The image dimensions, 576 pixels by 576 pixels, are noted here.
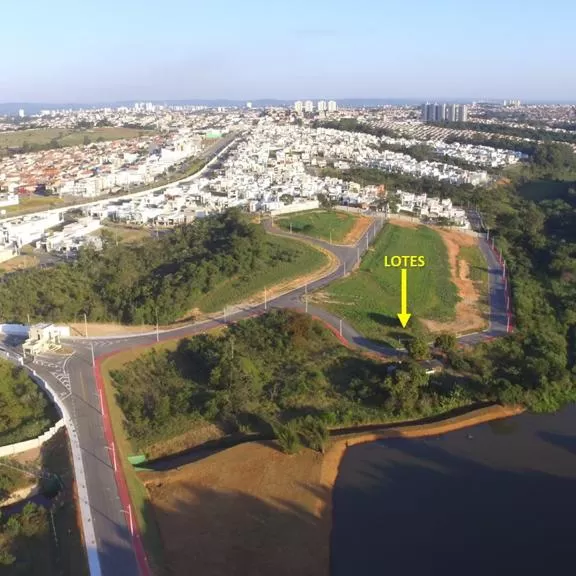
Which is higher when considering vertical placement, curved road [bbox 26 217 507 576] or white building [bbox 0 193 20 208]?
white building [bbox 0 193 20 208]

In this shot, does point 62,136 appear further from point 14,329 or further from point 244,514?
point 244,514

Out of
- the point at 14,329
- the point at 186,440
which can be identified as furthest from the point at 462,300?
the point at 14,329

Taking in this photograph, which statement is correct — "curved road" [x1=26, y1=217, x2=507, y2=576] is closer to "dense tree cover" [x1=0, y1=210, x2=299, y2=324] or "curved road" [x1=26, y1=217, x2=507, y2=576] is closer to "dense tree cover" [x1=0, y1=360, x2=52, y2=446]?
"dense tree cover" [x1=0, y1=360, x2=52, y2=446]

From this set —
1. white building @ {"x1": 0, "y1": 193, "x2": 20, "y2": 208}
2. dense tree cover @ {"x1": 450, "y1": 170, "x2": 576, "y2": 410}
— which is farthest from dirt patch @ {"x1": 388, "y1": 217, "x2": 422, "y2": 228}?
white building @ {"x1": 0, "y1": 193, "x2": 20, "y2": 208}

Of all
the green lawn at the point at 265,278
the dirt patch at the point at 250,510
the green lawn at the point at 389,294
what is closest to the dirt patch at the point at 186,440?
the dirt patch at the point at 250,510

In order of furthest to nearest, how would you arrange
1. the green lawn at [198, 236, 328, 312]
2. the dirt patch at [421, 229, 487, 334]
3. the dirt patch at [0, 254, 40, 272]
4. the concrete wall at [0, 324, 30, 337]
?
the dirt patch at [0, 254, 40, 272] → the green lawn at [198, 236, 328, 312] → the dirt patch at [421, 229, 487, 334] → the concrete wall at [0, 324, 30, 337]

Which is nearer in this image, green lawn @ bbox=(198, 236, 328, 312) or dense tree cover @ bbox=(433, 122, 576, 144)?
green lawn @ bbox=(198, 236, 328, 312)

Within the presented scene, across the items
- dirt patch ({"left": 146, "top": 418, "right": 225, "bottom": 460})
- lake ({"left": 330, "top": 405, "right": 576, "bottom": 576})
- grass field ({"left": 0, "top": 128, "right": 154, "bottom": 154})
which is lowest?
lake ({"left": 330, "top": 405, "right": 576, "bottom": 576})
